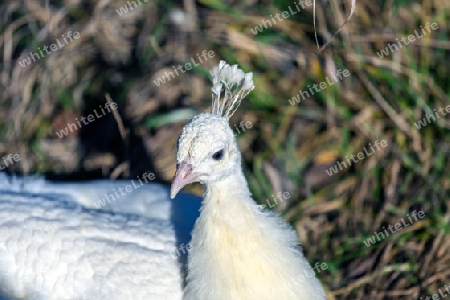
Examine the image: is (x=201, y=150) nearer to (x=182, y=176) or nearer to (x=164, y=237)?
(x=182, y=176)

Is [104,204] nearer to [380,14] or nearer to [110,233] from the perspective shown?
[110,233]

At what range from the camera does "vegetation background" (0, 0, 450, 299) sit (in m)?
3.87

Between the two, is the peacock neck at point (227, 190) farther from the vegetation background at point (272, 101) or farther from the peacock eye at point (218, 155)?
the vegetation background at point (272, 101)

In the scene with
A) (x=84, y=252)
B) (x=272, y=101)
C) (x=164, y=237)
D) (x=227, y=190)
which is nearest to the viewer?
(x=227, y=190)

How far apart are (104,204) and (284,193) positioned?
1047mm

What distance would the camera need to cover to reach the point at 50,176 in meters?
4.16

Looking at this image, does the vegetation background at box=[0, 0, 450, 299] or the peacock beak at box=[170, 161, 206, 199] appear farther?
the vegetation background at box=[0, 0, 450, 299]

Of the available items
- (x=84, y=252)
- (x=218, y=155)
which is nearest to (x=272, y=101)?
(x=84, y=252)

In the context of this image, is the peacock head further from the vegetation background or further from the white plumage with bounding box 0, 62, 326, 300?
the vegetation background

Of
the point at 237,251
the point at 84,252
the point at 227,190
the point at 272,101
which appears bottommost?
the point at 237,251

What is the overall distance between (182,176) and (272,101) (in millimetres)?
1915

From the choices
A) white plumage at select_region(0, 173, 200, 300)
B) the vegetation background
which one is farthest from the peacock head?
the vegetation background

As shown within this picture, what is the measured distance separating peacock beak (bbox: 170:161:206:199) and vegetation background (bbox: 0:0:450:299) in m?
1.47

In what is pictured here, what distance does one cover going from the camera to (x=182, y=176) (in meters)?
2.36
